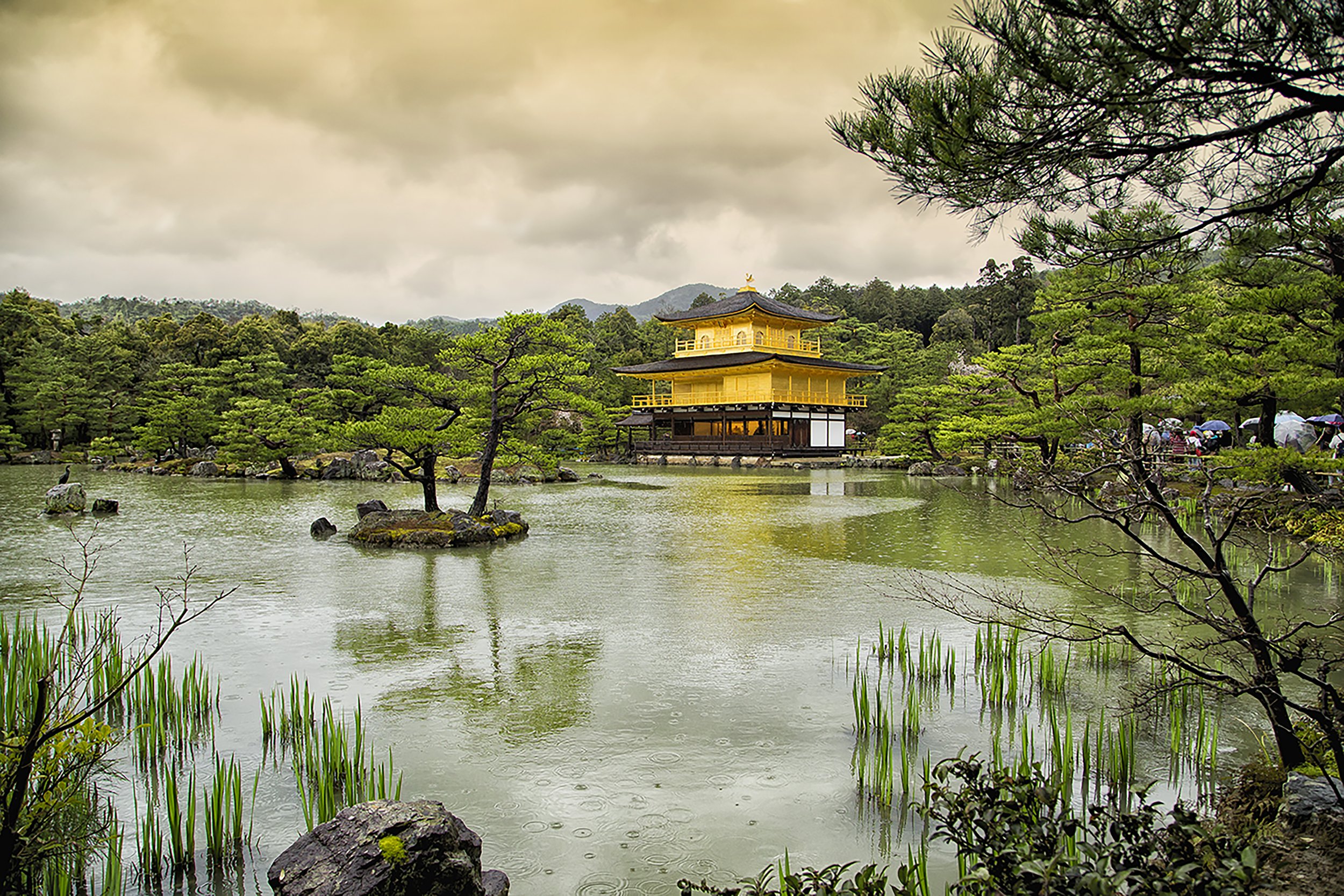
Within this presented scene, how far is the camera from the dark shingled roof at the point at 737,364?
33.9m

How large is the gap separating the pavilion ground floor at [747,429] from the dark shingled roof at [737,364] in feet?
6.08

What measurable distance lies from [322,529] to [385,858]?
11113mm

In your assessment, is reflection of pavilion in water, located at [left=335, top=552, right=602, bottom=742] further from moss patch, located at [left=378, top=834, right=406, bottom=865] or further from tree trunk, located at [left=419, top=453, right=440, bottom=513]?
tree trunk, located at [left=419, top=453, right=440, bottom=513]

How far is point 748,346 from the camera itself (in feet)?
122

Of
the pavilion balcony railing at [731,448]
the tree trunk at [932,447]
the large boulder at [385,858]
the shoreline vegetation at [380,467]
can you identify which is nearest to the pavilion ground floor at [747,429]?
the pavilion balcony railing at [731,448]

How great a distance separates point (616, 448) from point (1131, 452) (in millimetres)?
37137

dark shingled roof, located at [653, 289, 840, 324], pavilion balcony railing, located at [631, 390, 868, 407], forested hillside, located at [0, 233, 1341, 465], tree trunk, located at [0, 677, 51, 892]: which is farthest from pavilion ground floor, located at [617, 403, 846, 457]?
tree trunk, located at [0, 677, 51, 892]

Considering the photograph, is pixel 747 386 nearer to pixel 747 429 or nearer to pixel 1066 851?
pixel 747 429

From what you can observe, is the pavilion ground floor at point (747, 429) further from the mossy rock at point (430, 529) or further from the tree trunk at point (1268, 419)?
the tree trunk at point (1268, 419)

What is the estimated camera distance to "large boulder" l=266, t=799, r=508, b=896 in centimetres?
260

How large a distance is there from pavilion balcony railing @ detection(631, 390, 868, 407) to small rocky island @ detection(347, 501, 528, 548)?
74.7 ft

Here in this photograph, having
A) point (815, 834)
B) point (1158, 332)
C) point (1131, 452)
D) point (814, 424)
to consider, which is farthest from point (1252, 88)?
point (814, 424)

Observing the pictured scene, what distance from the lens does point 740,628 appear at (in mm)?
7047

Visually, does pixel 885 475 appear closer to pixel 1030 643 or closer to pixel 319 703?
pixel 1030 643
